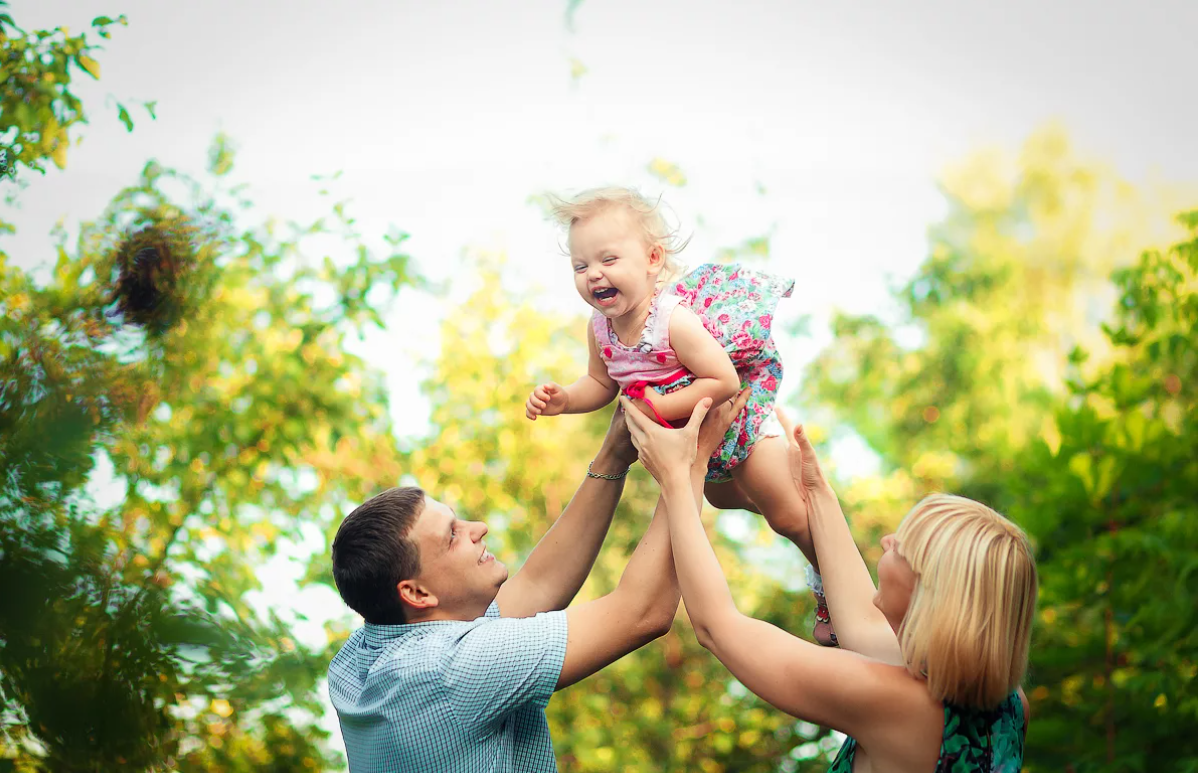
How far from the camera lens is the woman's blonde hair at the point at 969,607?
1.46 metres

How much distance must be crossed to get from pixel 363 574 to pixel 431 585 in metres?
0.12

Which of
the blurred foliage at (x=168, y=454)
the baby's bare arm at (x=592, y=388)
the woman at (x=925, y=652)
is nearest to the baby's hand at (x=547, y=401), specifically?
the baby's bare arm at (x=592, y=388)

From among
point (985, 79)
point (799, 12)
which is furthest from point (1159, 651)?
point (985, 79)

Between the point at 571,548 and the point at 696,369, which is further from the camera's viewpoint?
the point at 571,548

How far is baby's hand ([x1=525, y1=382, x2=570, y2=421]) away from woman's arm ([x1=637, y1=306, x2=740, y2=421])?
0.24 meters

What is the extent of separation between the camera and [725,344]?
6.10 ft

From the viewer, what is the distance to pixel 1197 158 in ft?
30.6

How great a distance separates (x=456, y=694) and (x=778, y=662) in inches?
21.1

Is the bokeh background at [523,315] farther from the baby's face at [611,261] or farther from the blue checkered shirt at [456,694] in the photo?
the blue checkered shirt at [456,694]

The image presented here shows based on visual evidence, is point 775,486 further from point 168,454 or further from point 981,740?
point 168,454

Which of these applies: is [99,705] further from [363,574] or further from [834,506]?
[834,506]

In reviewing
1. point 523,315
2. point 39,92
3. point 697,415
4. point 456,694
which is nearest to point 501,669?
point 456,694

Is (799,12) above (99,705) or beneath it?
above

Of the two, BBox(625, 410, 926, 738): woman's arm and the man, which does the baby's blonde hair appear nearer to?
the man
